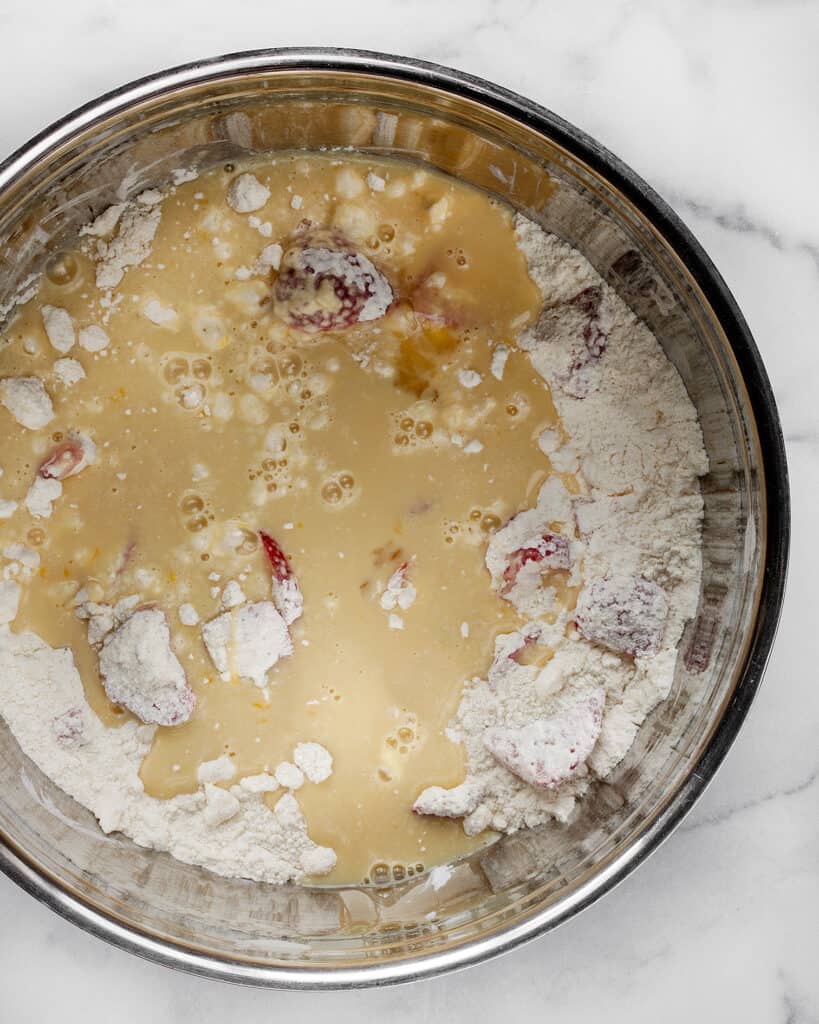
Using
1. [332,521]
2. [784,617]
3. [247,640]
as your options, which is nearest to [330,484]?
[332,521]

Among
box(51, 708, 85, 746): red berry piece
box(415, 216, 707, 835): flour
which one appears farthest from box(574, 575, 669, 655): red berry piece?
box(51, 708, 85, 746): red berry piece

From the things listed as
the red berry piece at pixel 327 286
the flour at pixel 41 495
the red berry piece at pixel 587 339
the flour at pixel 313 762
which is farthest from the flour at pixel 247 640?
the red berry piece at pixel 587 339

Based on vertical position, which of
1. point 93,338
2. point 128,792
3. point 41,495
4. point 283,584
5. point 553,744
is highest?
point 93,338

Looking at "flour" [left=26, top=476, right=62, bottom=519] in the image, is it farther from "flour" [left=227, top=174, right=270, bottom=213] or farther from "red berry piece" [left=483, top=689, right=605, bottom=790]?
"red berry piece" [left=483, top=689, right=605, bottom=790]

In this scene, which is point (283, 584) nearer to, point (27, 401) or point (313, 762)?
point (313, 762)

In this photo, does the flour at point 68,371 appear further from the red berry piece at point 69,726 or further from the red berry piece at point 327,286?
the red berry piece at point 69,726

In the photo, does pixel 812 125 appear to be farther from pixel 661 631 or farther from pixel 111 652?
pixel 111 652
